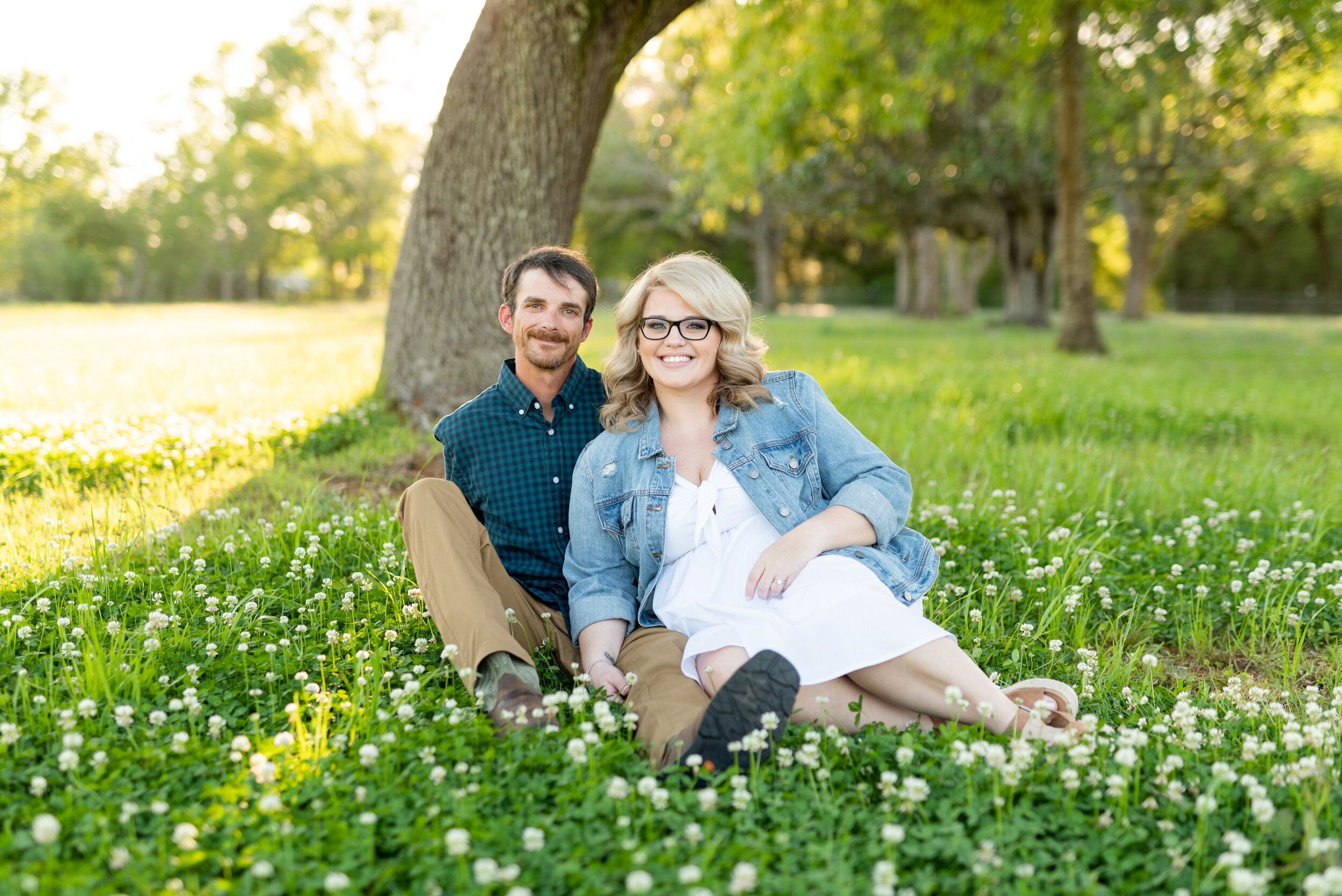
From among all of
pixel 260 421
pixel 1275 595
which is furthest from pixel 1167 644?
pixel 260 421

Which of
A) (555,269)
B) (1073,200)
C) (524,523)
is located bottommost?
(524,523)

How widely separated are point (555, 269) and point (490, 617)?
1.56 meters

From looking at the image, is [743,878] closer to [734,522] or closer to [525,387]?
[734,522]

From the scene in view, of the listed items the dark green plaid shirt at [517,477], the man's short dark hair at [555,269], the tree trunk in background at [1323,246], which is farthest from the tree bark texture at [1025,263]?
the tree trunk in background at [1323,246]

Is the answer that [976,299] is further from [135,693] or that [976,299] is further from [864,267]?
[135,693]

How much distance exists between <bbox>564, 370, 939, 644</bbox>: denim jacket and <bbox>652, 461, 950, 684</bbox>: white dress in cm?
7

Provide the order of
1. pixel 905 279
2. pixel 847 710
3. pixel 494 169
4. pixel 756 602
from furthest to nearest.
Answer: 1. pixel 905 279
2. pixel 494 169
3. pixel 756 602
4. pixel 847 710

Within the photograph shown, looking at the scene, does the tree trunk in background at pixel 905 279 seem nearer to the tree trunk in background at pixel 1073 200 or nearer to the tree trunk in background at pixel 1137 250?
the tree trunk in background at pixel 1137 250

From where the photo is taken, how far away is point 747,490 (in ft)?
10.6

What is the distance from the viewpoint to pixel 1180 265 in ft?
182

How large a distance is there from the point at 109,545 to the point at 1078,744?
4403 mm

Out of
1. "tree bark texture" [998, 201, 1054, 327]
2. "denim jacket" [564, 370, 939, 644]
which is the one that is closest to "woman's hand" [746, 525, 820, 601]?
"denim jacket" [564, 370, 939, 644]

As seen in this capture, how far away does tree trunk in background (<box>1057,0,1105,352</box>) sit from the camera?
530 inches

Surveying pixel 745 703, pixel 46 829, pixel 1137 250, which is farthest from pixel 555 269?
pixel 1137 250
